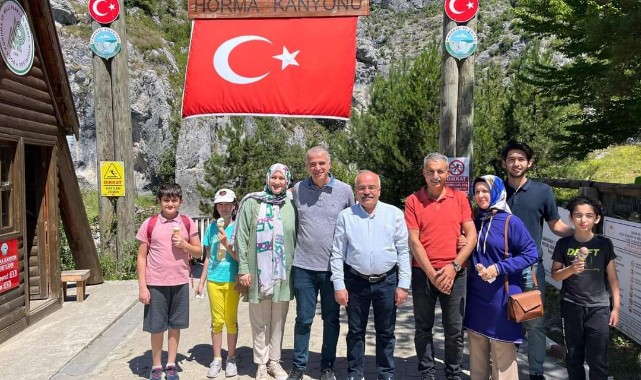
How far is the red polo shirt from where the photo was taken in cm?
362

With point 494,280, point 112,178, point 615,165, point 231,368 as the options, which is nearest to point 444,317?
point 494,280

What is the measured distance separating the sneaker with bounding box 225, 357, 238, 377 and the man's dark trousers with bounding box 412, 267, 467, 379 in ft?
5.33

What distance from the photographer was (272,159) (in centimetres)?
1588

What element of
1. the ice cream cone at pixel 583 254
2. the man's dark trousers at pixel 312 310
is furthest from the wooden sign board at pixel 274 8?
the ice cream cone at pixel 583 254

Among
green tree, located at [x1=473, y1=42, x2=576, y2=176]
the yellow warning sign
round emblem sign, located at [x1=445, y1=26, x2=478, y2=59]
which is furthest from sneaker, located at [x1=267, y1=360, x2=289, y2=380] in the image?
green tree, located at [x1=473, y1=42, x2=576, y2=176]

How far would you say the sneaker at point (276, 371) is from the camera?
4043 mm

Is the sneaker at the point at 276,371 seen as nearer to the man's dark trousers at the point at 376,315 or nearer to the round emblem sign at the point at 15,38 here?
the man's dark trousers at the point at 376,315

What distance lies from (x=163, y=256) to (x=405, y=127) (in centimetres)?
1057

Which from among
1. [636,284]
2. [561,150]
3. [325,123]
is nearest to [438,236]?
[636,284]

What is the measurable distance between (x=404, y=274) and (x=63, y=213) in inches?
217

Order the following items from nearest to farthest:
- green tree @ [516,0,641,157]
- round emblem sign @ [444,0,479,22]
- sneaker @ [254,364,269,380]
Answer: sneaker @ [254,364,269,380], round emblem sign @ [444,0,479,22], green tree @ [516,0,641,157]

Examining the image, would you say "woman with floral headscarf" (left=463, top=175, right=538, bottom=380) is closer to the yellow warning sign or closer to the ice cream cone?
the ice cream cone

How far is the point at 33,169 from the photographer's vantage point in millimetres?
6656

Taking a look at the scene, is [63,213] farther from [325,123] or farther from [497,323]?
[325,123]
